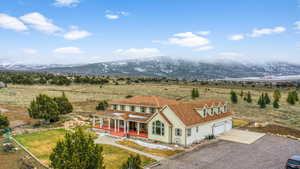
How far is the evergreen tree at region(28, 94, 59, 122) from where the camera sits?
37.8 metres

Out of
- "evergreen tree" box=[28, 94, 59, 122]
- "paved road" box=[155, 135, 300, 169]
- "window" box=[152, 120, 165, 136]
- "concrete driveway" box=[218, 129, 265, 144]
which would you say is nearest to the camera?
"paved road" box=[155, 135, 300, 169]

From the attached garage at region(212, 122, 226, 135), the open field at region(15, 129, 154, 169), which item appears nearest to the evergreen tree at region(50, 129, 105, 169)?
the open field at region(15, 129, 154, 169)

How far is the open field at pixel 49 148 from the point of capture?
23.6 meters

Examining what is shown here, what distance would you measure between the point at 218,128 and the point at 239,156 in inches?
384

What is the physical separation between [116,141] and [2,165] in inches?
501

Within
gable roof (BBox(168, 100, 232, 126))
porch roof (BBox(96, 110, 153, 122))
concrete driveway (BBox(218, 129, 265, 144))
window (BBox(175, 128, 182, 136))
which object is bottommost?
concrete driveway (BBox(218, 129, 265, 144))

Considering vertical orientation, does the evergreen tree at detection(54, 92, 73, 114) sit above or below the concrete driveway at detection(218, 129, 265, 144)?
above

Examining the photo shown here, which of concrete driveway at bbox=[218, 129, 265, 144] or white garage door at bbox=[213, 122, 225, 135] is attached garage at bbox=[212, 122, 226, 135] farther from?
concrete driveway at bbox=[218, 129, 265, 144]

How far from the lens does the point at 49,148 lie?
27375 millimetres

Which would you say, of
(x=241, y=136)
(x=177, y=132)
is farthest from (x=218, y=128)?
(x=177, y=132)

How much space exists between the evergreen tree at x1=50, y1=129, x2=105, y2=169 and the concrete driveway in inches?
870

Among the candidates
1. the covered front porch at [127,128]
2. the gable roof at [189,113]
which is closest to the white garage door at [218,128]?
the gable roof at [189,113]

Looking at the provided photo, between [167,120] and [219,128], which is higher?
[167,120]

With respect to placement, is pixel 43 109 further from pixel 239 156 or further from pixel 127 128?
pixel 239 156
